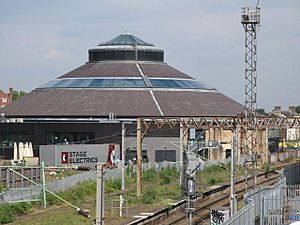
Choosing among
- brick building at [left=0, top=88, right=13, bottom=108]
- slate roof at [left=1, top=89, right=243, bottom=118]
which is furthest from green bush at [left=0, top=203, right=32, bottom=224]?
brick building at [left=0, top=88, right=13, bottom=108]

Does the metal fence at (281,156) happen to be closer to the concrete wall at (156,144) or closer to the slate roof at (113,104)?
the slate roof at (113,104)

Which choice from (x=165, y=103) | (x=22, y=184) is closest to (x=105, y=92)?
(x=165, y=103)

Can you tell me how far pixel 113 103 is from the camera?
9756 cm

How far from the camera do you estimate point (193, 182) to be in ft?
148

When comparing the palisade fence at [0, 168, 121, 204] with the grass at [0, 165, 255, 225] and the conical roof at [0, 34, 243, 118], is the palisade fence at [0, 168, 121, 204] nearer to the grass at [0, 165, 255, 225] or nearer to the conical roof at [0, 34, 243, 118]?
the grass at [0, 165, 255, 225]

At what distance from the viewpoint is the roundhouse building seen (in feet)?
296

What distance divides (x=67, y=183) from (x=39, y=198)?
666 centimetres

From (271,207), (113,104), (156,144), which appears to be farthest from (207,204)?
(113,104)

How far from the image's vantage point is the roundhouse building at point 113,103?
90.2 m

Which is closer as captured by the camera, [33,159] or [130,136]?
[33,159]

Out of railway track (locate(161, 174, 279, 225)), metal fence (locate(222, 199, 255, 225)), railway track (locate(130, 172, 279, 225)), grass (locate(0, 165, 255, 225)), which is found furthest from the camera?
railway track (locate(161, 174, 279, 225))

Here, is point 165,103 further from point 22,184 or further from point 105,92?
point 22,184

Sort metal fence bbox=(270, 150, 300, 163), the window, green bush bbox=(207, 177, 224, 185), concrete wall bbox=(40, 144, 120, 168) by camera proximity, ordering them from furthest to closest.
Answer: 1. metal fence bbox=(270, 150, 300, 163)
2. the window
3. concrete wall bbox=(40, 144, 120, 168)
4. green bush bbox=(207, 177, 224, 185)

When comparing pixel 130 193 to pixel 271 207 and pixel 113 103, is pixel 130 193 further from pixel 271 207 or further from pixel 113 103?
pixel 113 103
